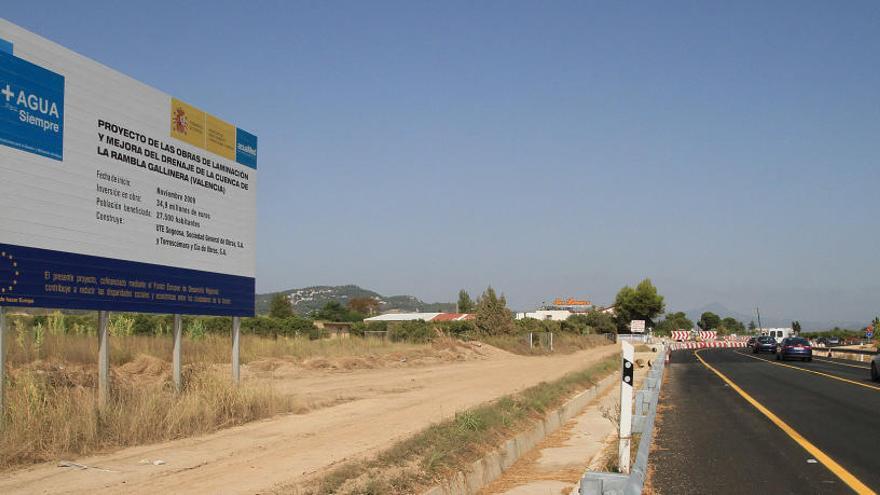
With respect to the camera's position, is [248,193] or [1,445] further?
[248,193]

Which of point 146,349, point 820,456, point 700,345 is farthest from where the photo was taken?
point 700,345

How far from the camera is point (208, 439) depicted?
40.2 ft

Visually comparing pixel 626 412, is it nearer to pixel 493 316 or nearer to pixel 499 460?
pixel 499 460

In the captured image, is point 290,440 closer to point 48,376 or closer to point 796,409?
point 48,376

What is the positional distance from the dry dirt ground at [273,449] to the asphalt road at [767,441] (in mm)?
4110

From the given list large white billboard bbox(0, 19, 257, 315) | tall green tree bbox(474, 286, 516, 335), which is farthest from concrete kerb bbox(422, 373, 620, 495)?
tall green tree bbox(474, 286, 516, 335)

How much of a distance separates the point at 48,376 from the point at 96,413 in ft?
8.34

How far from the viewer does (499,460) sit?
34.7 ft

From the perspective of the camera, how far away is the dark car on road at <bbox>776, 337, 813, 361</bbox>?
47.1 meters

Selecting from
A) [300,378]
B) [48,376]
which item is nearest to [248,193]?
[48,376]

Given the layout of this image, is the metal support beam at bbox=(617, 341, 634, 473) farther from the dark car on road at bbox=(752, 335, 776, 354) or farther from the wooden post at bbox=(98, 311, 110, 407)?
the dark car on road at bbox=(752, 335, 776, 354)

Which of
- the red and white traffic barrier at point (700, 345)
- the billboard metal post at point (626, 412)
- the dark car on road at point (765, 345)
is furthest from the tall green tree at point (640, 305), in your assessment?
the billboard metal post at point (626, 412)

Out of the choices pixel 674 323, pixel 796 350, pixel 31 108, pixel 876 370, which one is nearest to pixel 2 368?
pixel 31 108

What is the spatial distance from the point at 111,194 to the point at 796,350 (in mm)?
43854
